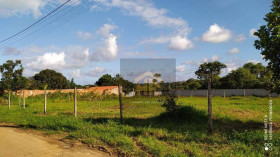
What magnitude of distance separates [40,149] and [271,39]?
7.01m

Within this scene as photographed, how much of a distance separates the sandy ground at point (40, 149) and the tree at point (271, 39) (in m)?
5.33

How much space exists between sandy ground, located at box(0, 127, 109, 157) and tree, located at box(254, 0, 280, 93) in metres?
5.33

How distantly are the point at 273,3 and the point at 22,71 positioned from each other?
2346cm

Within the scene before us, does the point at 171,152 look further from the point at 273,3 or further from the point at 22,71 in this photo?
the point at 22,71

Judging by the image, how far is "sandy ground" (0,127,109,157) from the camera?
5047mm

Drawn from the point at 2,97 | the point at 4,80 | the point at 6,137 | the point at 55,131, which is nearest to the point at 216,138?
the point at 55,131

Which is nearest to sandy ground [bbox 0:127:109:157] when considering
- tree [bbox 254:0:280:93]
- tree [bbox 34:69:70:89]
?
tree [bbox 254:0:280:93]

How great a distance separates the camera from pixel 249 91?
36875 millimetres

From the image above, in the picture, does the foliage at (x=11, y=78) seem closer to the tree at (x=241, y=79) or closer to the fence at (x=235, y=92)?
the fence at (x=235, y=92)

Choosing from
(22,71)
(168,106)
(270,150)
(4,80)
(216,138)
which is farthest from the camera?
(22,71)

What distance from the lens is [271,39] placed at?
6043 millimetres

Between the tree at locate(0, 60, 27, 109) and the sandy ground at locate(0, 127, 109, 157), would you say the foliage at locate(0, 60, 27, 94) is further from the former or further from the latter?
the sandy ground at locate(0, 127, 109, 157)

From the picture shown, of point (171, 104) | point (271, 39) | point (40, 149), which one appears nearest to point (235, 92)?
point (171, 104)

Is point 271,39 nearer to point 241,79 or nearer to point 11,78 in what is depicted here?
point 11,78
